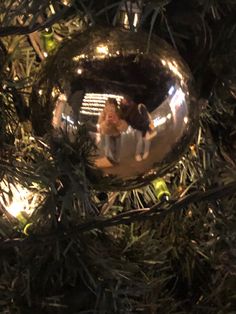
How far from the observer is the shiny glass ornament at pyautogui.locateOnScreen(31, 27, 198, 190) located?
53 cm

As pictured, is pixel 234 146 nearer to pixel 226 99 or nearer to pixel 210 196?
pixel 226 99

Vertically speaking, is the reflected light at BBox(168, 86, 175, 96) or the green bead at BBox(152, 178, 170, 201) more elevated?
the reflected light at BBox(168, 86, 175, 96)

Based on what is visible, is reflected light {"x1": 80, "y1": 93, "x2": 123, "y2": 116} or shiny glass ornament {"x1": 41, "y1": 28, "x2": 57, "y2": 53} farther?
shiny glass ornament {"x1": 41, "y1": 28, "x2": 57, "y2": 53}

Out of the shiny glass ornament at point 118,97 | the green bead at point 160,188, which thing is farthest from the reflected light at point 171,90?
the green bead at point 160,188

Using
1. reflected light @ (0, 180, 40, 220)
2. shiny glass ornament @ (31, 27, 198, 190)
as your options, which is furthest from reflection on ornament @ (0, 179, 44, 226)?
shiny glass ornament @ (31, 27, 198, 190)

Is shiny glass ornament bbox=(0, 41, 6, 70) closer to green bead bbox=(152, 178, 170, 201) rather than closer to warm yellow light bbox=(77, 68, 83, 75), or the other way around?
warm yellow light bbox=(77, 68, 83, 75)

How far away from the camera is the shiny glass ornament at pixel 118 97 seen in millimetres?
530

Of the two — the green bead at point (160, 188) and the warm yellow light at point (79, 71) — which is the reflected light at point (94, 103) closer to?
the warm yellow light at point (79, 71)

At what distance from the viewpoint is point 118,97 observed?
0.53m

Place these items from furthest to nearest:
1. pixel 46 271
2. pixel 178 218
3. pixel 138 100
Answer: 1. pixel 178 218
2. pixel 46 271
3. pixel 138 100

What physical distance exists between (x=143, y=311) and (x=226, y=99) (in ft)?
0.90

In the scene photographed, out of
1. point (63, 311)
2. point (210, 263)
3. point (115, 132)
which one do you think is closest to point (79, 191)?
point (115, 132)

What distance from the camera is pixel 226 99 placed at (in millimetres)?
723

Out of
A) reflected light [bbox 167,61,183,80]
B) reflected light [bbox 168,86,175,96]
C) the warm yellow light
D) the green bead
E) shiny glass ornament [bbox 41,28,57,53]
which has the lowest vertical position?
the green bead
